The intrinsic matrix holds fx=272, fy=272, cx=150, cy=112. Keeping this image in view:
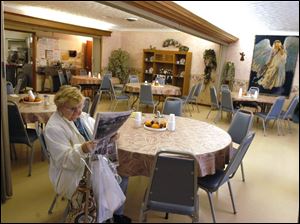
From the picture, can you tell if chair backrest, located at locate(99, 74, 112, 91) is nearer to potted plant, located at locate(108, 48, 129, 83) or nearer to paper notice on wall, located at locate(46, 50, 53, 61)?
potted plant, located at locate(108, 48, 129, 83)

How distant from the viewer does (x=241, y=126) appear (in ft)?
9.98

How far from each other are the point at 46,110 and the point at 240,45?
18.9 ft

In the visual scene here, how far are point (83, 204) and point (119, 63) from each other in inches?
303

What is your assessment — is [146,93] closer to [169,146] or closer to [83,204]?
[169,146]

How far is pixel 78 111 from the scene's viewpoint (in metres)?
1.93

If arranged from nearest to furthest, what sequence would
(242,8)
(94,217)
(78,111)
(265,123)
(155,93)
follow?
(242,8) → (94,217) → (78,111) → (265,123) → (155,93)

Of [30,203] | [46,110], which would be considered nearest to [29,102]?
[46,110]

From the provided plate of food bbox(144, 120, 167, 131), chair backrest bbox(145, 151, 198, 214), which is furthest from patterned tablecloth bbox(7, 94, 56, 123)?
chair backrest bbox(145, 151, 198, 214)

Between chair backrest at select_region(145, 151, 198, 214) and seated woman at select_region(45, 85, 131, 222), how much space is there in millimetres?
256

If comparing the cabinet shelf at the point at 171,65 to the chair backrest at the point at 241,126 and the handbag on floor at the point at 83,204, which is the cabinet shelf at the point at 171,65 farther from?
the handbag on floor at the point at 83,204

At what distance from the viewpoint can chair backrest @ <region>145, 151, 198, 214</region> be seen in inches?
65.5

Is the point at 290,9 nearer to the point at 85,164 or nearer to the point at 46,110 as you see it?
the point at 85,164

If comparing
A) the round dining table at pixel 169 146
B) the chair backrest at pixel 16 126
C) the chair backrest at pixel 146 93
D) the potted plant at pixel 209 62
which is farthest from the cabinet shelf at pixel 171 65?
the chair backrest at pixel 16 126

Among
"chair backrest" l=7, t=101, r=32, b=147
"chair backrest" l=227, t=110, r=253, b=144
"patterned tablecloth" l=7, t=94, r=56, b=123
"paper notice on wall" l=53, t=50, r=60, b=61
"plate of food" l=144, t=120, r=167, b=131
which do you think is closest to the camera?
"plate of food" l=144, t=120, r=167, b=131
